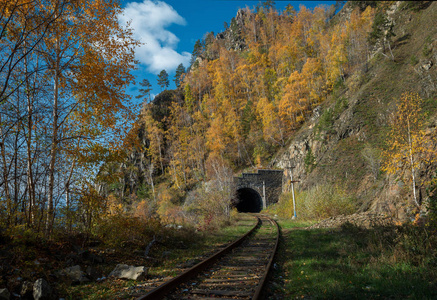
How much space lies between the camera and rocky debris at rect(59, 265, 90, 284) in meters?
4.95

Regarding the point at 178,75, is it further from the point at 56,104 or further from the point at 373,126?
the point at 56,104

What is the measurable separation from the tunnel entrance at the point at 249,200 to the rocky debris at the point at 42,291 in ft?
104

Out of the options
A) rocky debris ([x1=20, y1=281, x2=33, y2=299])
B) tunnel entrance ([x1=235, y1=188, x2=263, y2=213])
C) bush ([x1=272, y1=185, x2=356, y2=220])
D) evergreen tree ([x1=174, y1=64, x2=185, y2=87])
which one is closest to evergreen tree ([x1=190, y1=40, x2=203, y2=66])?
evergreen tree ([x1=174, y1=64, x2=185, y2=87])

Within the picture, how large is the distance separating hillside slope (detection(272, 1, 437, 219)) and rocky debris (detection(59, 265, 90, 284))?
11.4 m

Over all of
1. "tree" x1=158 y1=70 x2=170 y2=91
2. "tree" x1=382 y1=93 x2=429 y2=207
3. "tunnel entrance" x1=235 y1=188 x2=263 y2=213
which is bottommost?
"tunnel entrance" x1=235 y1=188 x2=263 y2=213

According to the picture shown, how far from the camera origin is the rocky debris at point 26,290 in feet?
12.9

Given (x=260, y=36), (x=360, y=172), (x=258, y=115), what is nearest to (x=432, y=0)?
(x=258, y=115)

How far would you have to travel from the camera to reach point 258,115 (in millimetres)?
42812

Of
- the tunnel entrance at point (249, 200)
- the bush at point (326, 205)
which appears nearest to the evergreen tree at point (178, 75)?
the tunnel entrance at point (249, 200)

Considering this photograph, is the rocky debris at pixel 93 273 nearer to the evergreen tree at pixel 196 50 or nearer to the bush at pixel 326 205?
the bush at pixel 326 205

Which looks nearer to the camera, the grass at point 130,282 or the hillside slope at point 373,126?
the grass at point 130,282

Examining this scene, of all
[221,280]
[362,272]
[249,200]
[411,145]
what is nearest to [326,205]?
[411,145]

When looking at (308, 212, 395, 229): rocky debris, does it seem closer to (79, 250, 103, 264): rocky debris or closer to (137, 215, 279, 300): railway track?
(137, 215, 279, 300): railway track

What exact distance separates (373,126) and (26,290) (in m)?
24.7
